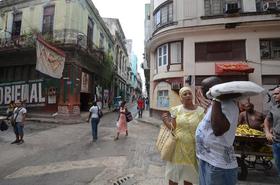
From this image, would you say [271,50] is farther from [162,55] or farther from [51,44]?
[51,44]

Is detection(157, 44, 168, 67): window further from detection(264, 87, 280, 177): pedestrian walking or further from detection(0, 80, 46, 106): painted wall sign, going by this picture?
detection(264, 87, 280, 177): pedestrian walking

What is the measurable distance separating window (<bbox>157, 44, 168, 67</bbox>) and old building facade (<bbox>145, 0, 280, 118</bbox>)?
18 centimetres

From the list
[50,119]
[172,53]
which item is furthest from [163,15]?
[50,119]

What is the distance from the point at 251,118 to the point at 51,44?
48.7 ft

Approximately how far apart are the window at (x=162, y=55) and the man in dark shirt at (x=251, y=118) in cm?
1169

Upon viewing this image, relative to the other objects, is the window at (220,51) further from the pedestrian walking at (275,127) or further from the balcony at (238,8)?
the pedestrian walking at (275,127)

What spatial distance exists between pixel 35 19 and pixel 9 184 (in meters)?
16.5

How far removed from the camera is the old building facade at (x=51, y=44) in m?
16.5

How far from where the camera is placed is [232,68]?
45.2 ft

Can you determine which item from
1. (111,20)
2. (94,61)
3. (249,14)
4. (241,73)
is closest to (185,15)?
(249,14)

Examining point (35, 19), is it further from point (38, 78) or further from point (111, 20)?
point (111, 20)

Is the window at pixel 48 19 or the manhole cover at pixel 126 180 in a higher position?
the window at pixel 48 19

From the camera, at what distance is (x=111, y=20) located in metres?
35.5

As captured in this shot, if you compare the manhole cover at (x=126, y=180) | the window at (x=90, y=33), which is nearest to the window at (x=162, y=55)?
the window at (x=90, y=33)
